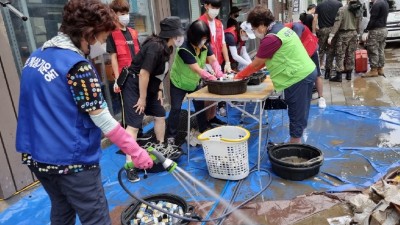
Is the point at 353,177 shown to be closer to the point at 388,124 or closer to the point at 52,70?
the point at 388,124

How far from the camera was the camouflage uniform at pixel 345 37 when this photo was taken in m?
6.94

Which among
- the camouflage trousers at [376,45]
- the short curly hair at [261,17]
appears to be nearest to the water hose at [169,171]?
the short curly hair at [261,17]

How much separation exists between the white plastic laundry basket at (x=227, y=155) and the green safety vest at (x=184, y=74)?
79 cm

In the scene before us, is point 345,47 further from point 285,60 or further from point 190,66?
point 190,66

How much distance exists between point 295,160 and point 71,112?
8.55ft

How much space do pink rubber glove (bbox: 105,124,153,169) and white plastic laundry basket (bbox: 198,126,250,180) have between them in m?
1.37

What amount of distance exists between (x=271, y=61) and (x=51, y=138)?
7.82 feet

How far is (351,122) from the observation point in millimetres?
4652

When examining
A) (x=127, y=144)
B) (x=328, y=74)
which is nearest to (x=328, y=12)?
(x=328, y=74)

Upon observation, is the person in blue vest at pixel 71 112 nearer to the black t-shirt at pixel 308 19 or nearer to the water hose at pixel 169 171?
the water hose at pixel 169 171

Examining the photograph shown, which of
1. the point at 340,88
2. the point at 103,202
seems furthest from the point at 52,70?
the point at 340,88

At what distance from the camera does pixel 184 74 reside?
3.77 metres

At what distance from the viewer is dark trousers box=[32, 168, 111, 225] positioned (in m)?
1.64

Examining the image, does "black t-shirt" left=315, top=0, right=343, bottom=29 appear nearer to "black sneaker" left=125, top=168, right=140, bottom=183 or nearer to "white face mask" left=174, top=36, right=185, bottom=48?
"white face mask" left=174, top=36, right=185, bottom=48
